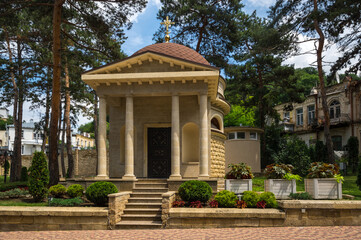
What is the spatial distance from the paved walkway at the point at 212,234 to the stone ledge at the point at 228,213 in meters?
0.44

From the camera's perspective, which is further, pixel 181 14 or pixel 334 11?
pixel 181 14

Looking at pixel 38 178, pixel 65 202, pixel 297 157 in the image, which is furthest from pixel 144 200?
pixel 297 157

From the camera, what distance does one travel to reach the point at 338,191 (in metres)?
13.0

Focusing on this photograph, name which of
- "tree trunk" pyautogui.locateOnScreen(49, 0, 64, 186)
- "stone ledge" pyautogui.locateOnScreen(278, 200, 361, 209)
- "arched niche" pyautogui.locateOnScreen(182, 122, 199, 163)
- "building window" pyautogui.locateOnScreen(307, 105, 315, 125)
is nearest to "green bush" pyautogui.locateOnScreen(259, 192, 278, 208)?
"stone ledge" pyautogui.locateOnScreen(278, 200, 361, 209)

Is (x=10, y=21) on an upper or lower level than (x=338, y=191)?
upper

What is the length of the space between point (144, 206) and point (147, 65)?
6404mm

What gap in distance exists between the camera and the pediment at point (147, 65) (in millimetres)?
15172

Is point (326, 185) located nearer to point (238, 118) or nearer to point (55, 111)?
point (55, 111)

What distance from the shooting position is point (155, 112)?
1814 cm

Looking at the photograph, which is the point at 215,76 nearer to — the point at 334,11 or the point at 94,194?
the point at 94,194

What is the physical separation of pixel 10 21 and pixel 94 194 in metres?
12.0

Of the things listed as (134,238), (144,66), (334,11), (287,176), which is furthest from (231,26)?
(134,238)

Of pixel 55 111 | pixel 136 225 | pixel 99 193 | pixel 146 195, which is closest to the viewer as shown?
pixel 136 225

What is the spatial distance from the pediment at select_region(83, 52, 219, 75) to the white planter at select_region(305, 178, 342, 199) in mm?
6551
